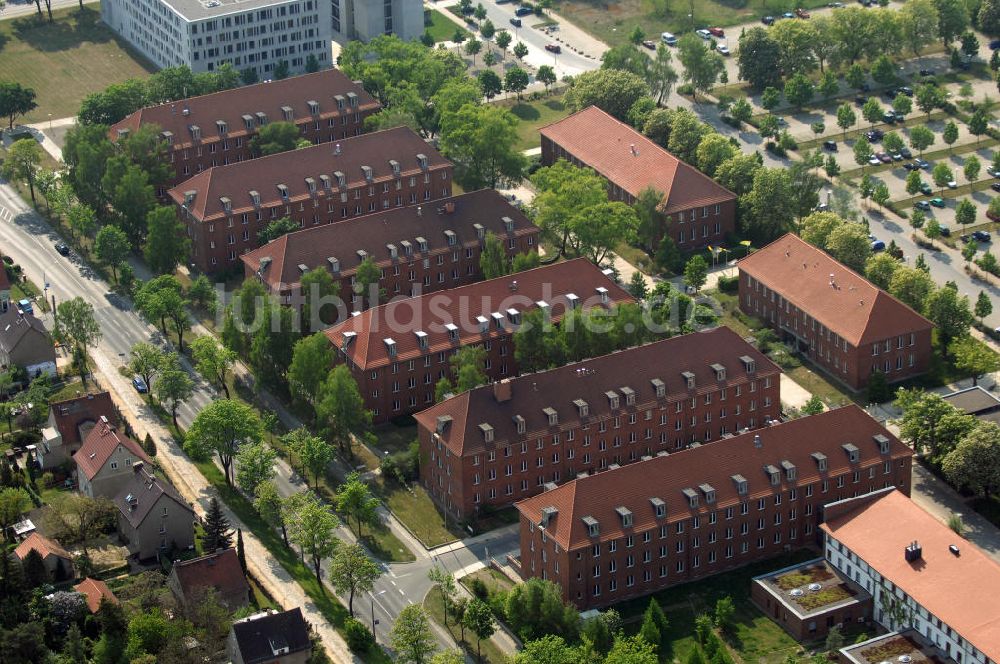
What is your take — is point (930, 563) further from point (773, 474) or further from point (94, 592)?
point (94, 592)

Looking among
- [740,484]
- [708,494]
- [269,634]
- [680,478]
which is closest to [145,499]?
[269,634]

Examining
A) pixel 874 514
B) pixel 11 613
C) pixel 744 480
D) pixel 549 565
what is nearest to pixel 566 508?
pixel 549 565

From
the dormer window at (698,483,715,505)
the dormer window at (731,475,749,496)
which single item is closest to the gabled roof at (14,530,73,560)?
the dormer window at (698,483,715,505)

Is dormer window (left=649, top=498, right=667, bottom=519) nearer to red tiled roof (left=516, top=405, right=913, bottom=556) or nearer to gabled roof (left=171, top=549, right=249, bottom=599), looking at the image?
red tiled roof (left=516, top=405, right=913, bottom=556)

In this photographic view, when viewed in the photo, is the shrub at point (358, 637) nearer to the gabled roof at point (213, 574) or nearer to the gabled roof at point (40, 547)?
the gabled roof at point (213, 574)

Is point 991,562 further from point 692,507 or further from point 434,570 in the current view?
point 434,570

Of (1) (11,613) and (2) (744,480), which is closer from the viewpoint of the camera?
(1) (11,613)
